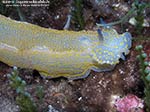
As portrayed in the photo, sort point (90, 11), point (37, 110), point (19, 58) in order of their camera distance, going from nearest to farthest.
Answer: point (37, 110)
point (19, 58)
point (90, 11)

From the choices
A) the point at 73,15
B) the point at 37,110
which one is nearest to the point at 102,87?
the point at 37,110

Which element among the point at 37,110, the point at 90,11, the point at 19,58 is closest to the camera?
the point at 37,110

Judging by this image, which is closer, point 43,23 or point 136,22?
point 136,22

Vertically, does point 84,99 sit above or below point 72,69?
below

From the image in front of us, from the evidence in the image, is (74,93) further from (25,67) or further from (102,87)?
(25,67)
